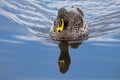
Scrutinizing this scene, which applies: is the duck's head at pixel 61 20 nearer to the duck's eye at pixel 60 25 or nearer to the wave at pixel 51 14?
the duck's eye at pixel 60 25

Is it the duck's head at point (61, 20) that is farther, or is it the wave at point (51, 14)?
the wave at point (51, 14)

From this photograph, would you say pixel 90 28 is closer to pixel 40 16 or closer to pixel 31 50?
pixel 40 16

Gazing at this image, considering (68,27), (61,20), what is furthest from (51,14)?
(61,20)

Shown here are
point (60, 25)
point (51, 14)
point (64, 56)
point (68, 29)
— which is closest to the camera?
point (64, 56)

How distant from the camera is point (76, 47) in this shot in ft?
39.7

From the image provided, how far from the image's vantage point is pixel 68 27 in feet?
43.9

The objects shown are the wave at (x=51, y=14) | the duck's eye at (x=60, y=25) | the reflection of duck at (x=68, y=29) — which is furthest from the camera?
the wave at (x=51, y=14)

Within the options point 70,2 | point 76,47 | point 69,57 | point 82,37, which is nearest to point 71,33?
point 82,37

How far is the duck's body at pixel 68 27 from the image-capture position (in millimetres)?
12977

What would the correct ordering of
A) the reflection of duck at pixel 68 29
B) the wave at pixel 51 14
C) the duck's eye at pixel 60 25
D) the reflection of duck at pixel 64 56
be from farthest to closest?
the wave at pixel 51 14 < the duck's eye at pixel 60 25 < the reflection of duck at pixel 68 29 < the reflection of duck at pixel 64 56

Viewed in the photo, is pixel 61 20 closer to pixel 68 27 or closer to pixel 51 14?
pixel 68 27

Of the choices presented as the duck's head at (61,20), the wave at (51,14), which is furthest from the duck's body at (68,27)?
the wave at (51,14)

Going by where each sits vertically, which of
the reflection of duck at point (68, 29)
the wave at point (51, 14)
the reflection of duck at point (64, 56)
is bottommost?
the reflection of duck at point (64, 56)

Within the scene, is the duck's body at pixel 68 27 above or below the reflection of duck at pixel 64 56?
Answer: above
